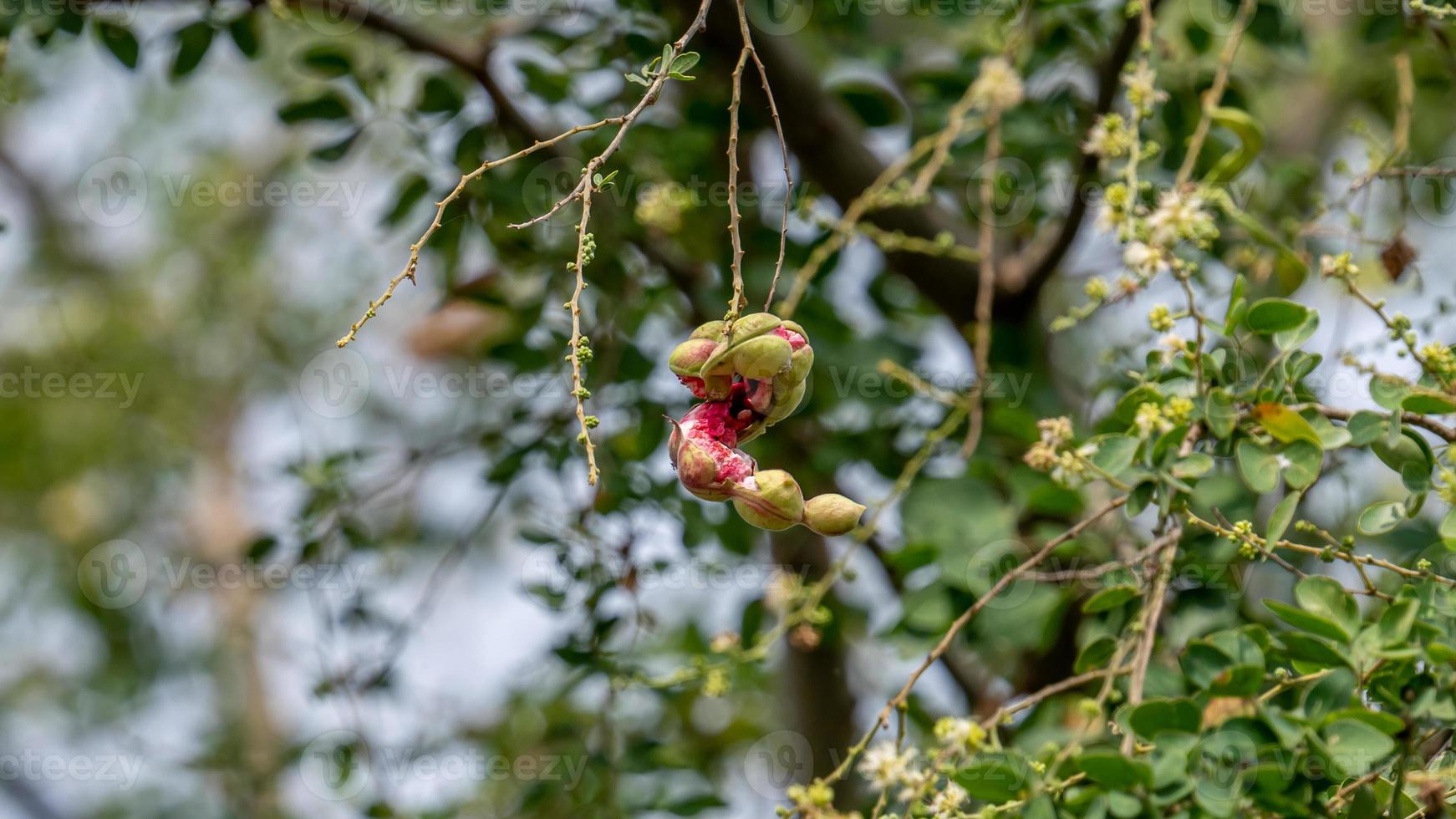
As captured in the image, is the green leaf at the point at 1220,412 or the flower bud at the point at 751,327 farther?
the green leaf at the point at 1220,412

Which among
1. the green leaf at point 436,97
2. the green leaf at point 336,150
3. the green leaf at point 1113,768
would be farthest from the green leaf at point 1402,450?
the green leaf at point 336,150

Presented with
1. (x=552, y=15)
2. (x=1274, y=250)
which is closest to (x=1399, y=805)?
(x=1274, y=250)

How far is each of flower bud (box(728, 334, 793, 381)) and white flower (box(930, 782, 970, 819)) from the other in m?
0.44

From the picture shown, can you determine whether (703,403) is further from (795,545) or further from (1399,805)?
(795,545)

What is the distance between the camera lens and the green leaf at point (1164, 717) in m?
1.07

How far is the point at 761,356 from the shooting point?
1052 millimetres

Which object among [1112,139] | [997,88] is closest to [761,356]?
[1112,139]

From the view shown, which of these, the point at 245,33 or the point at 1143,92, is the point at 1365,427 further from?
the point at 245,33

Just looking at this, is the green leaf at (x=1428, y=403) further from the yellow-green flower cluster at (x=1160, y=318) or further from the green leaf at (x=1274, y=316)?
the yellow-green flower cluster at (x=1160, y=318)

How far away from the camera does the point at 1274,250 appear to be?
73.1 inches

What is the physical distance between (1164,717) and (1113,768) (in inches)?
3.0

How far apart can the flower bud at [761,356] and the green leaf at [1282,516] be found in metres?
0.51

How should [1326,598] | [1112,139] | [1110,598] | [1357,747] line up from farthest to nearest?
1. [1112,139]
2. [1110,598]
3. [1326,598]
4. [1357,747]

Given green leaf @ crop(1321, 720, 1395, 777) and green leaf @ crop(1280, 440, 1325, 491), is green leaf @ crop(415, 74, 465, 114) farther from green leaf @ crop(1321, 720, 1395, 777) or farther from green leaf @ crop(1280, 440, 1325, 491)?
green leaf @ crop(1321, 720, 1395, 777)
